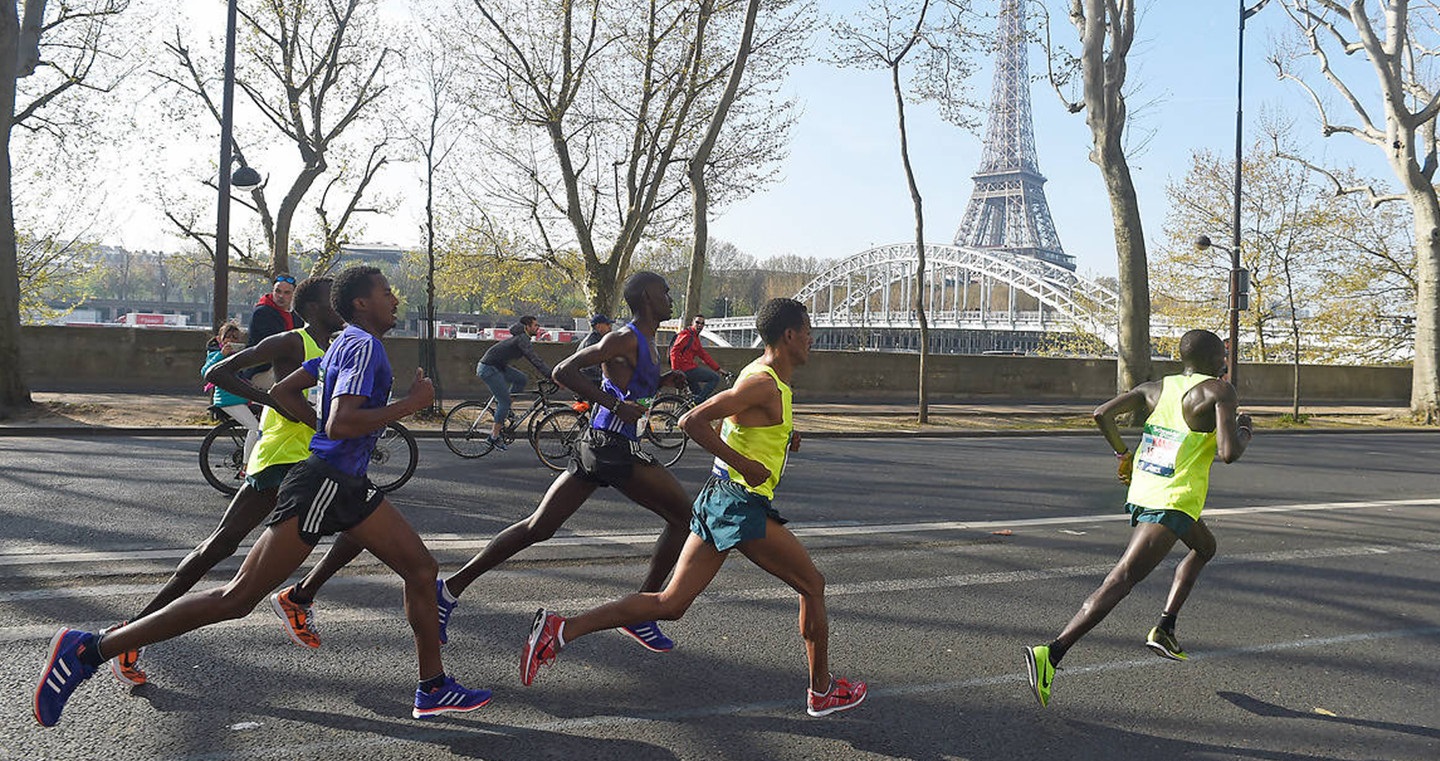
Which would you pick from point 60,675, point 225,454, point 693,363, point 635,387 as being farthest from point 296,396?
point 693,363

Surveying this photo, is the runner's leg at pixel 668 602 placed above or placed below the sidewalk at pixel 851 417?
above

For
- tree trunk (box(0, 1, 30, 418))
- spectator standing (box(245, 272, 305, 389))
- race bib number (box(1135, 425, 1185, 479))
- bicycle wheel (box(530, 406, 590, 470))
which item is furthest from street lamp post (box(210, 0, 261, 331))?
race bib number (box(1135, 425, 1185, 479))

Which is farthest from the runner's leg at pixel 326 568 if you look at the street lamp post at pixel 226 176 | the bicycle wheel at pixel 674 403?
the street lamp post at pixel 226 176

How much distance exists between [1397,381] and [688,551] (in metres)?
38.3

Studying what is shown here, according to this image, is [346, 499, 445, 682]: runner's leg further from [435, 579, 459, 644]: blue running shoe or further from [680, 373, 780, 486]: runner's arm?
[680, 373, 780, 486]: runner's arm

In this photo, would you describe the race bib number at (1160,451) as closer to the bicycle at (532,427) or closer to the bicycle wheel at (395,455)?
the bicycle wheel at (395,455)

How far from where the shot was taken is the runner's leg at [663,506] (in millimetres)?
4875

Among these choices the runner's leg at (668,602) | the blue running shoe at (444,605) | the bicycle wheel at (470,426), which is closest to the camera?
the runner's leg at (668,602)

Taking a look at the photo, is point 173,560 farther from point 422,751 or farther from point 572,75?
point 572,75

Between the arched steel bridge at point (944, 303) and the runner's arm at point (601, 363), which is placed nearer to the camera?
the runner's arm at point (601, 363)

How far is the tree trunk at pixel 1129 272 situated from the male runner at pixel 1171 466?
17600 mm

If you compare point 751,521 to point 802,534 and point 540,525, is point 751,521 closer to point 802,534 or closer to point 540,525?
point 540,525

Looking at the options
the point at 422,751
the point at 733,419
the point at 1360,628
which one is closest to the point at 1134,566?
the point at 733,419

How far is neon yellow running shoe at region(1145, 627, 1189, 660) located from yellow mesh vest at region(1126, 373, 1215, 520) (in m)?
0.70
